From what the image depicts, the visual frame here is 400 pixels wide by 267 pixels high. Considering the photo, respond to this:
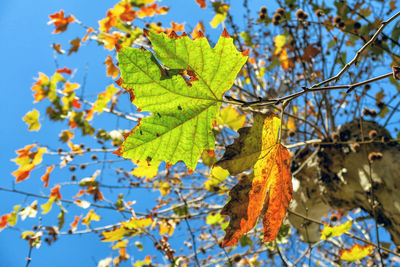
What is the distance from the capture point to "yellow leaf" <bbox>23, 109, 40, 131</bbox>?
Result: 239cm

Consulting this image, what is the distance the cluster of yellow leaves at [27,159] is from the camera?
2170 mm

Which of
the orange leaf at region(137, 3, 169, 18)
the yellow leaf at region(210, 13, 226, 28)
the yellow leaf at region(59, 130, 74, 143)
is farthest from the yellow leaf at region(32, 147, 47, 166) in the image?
the yellow leaf at region(210, 13, 226, 28)

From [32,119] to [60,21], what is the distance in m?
1.10

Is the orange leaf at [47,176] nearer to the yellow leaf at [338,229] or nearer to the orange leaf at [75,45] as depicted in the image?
the orange leaf at [75,45]

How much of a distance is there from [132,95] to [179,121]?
13 centimetres

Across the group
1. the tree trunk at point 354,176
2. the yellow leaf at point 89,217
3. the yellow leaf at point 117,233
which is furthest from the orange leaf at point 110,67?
the tree trunk at point 354,176

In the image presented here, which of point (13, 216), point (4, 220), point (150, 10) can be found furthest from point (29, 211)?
point (150, 10)

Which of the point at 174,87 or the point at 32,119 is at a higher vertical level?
the point at 32,119

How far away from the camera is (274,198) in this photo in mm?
Answer: 640

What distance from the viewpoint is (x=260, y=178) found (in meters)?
0.64

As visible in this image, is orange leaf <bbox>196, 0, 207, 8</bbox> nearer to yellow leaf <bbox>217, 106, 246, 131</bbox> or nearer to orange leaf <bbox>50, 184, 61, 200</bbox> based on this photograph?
yellow leaf <bbox>217, 106, 246, 131</bbox>

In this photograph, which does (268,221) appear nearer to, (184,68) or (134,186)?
(184,68)

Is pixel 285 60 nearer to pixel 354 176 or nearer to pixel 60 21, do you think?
pixel 354 176

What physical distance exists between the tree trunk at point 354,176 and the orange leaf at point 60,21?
2774 mm
